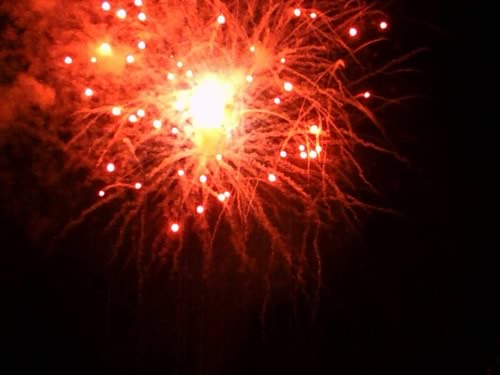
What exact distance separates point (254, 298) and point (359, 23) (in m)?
1.96

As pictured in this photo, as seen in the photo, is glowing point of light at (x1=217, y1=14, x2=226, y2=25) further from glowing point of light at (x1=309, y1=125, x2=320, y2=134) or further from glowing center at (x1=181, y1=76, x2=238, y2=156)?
glowing point of light at (x1=309, y1=125, x2=320, y2=134)

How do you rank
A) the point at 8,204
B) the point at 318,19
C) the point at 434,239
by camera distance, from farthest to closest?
the point at 434,239
the point at 8,204
the point at 318,19

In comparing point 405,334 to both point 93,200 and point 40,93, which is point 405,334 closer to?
point 93,200

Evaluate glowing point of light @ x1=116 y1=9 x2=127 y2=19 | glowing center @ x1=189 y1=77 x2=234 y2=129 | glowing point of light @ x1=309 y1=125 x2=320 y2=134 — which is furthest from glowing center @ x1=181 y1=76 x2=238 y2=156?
glowing point of light @ x1=116 y1=9 x2=127 y2=19

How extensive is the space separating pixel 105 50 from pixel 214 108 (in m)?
0.74

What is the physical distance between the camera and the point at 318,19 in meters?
2.76

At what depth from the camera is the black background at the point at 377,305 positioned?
315cm

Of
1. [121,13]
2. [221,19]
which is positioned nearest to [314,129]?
[221,19]

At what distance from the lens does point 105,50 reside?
2.75 metres

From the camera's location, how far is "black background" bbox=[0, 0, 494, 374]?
10.3 feet

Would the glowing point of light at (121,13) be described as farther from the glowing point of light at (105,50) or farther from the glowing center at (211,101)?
the glowing center at (211,101)

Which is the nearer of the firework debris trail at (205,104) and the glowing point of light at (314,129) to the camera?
the firework debris trail at (205,104)

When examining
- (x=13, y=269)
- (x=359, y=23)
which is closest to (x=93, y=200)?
(x=13, y=269)

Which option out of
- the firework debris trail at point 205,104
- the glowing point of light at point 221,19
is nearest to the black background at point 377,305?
the firework debris trail at point 205,104
